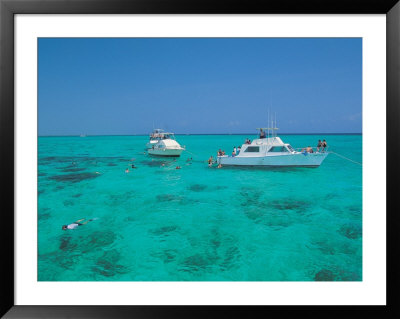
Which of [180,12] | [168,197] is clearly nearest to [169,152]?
[168,197]

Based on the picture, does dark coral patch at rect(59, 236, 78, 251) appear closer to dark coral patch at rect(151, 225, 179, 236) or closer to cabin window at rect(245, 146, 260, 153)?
dark coral patch at rect(151, 225, 179, 236)

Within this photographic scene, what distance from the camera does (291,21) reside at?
7.82 feet

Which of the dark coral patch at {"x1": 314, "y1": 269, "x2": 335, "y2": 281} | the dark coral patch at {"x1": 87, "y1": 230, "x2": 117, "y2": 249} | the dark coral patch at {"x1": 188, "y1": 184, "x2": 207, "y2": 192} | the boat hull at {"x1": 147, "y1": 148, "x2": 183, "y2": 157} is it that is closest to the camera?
the dark coral patch at {"x1": 314, "y1": 269, "x2": 335, "y2": 281}

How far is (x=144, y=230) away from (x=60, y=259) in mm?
2085

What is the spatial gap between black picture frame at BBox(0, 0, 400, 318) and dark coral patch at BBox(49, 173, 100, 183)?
456 inches

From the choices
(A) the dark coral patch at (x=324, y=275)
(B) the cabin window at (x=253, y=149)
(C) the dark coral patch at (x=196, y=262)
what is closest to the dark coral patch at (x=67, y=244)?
(C) the dark coral patch at (x=196, y=262)

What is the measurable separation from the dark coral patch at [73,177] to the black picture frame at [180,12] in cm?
1157

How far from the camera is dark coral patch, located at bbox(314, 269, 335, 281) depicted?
3617 mm

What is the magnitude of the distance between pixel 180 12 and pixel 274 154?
12487 mm

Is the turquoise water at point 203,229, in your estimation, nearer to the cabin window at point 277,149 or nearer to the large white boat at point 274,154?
the large white boat at point 274,154

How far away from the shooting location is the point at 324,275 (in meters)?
3.71

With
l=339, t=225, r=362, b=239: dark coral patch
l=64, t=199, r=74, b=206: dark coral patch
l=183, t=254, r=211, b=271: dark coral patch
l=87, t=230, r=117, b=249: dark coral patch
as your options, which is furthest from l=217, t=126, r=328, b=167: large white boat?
l=183, t=254, r=211, b=271: dark coral patch

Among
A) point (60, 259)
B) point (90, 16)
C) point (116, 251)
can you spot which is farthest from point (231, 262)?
point (90, 16)

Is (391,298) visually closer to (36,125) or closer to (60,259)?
(36,125)
